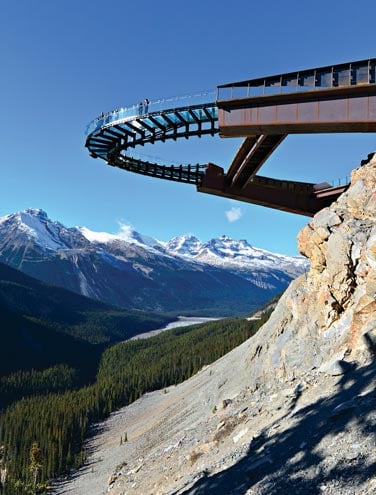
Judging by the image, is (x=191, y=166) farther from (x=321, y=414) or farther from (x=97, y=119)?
(x=321, y=414)

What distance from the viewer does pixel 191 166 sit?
4234 centimetres

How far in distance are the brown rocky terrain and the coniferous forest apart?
1267 inches

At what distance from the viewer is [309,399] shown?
18.5 m

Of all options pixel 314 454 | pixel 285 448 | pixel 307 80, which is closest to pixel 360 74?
pixel 307 80

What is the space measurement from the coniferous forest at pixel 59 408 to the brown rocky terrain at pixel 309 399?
3217 cm

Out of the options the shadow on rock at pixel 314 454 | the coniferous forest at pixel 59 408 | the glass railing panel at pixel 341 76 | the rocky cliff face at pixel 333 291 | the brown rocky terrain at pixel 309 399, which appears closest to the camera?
the shadow on rock at pixel 314 454

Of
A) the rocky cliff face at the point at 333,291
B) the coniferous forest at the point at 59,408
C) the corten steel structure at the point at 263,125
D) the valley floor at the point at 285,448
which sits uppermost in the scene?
the corten steel structure at the point at 263,125

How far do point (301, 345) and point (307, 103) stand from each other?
18.3m

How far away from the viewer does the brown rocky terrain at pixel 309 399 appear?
12492 mm

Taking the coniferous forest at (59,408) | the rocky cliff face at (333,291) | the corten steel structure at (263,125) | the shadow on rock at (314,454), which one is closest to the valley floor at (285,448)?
the shadow on rock at (314,454)

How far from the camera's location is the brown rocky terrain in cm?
1249

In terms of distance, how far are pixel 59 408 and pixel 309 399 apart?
99730mm

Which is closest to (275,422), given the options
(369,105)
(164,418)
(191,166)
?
(369,105)

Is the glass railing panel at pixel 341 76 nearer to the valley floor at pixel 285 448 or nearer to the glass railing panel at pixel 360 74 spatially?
the glass railing panel at pixel 360 74
